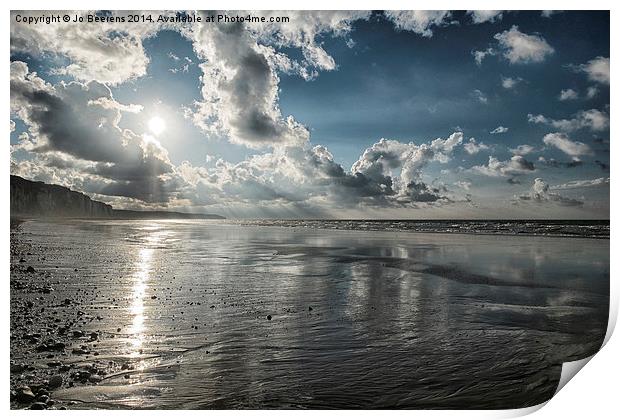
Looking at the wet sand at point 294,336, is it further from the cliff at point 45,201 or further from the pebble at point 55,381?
the cliff at point 45,201

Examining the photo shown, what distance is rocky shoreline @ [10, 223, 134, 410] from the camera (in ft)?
13.6

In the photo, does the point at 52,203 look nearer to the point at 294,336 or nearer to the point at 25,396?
the point at 25,396

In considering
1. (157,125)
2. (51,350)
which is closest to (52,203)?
(157,125)

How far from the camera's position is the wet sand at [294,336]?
4125mm

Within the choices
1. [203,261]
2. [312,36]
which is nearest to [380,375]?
[312,36]

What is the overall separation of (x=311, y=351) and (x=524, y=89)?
4.95 m

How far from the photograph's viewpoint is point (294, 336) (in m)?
5.00

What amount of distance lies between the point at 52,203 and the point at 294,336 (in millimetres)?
5558

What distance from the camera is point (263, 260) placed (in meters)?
10.7

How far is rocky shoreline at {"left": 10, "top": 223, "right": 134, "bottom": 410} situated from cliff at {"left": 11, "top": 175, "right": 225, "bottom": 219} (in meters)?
1.25

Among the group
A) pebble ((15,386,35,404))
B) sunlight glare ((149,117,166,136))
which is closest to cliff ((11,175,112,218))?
sunlight glare ((149,117,166,136))

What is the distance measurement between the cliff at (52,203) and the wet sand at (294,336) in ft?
3.66

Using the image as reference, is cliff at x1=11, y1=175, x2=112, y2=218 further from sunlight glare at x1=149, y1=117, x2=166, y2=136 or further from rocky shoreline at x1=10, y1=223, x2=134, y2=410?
sunlight glare at x1=149, y1=117, x2=166, y2=136
